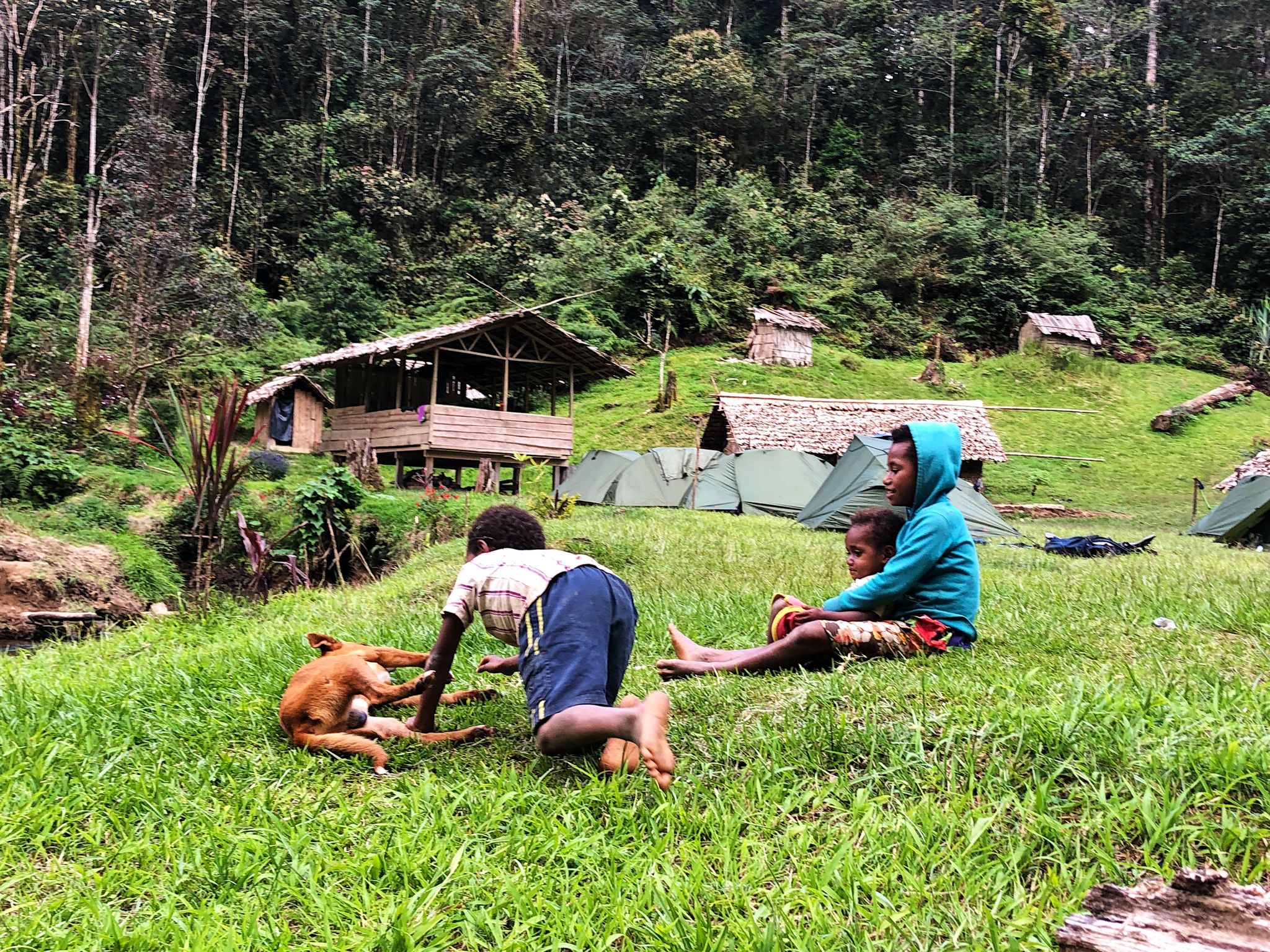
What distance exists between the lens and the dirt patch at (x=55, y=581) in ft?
35.1

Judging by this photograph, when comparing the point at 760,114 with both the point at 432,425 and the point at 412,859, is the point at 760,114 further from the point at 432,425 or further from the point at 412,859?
the point at 412,859

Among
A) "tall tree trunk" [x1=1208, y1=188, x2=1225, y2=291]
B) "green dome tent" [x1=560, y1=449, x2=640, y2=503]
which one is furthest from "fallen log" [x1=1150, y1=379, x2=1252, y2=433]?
"green dome tent" [x1=560, y1=449, x2=640, y2=503]

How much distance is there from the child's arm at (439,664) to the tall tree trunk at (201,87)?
3762 cm

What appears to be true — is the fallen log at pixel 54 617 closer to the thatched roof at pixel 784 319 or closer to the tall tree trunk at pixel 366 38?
the thatched roof at pixel 784 319

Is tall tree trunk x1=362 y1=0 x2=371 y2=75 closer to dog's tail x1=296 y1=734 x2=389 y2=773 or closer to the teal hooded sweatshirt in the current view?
the teal hooded sweatshirt

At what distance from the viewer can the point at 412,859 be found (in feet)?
8.21

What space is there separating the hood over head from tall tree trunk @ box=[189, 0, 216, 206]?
3781 centimetres

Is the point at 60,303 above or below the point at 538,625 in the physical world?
above

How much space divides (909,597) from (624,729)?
1945 millimetres

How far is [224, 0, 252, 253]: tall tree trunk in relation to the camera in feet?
119

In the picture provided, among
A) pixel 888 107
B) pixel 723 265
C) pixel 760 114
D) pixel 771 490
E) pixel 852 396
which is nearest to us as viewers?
pixel 771 490

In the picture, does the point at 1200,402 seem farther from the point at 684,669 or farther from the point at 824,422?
the point at 684,669

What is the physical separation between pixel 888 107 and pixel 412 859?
175ft

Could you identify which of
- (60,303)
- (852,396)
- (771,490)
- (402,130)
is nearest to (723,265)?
(852,396)
